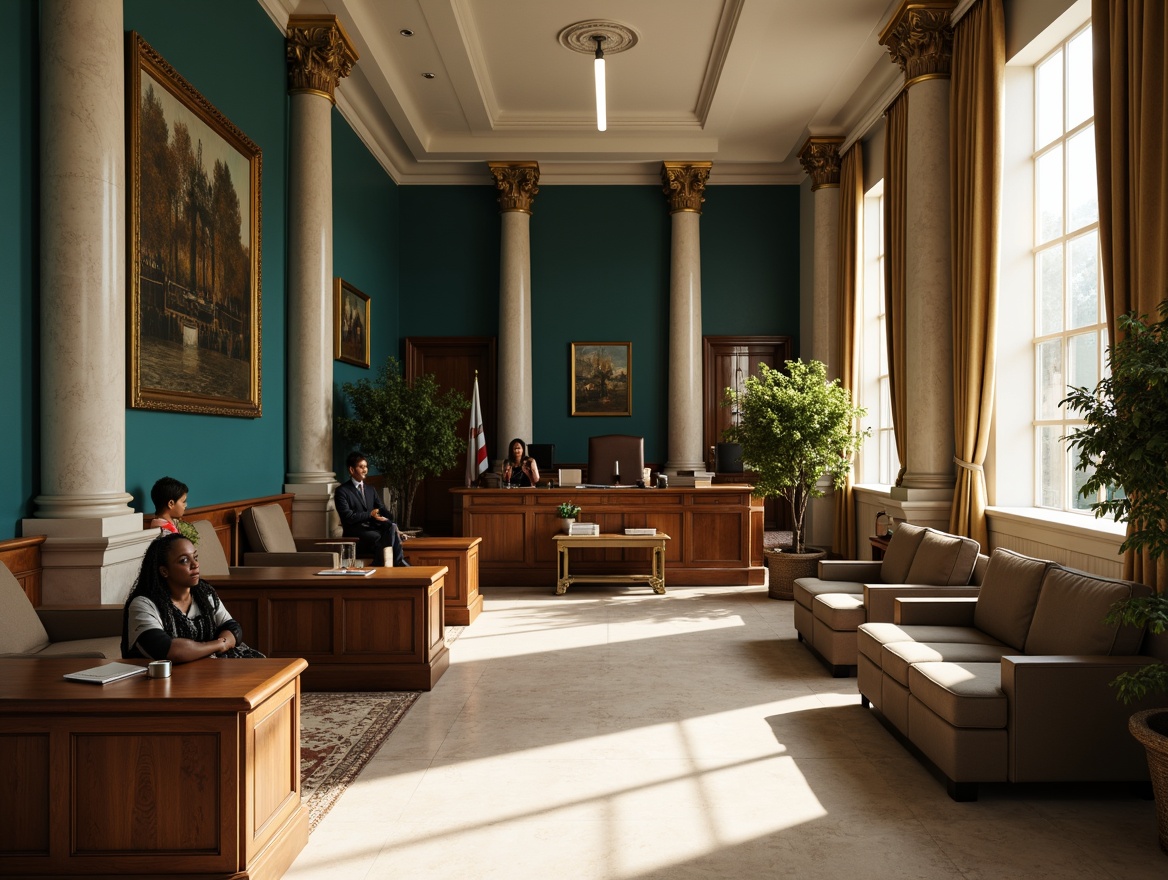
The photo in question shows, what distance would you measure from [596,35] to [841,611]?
6745mm

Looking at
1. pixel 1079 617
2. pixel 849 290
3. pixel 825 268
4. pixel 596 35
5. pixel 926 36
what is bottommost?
pixel 1079 617

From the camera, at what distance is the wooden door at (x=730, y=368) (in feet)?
42.9

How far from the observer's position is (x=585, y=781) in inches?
163

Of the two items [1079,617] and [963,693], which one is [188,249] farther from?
[1079,617]

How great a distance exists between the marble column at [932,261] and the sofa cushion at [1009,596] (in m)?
2.58

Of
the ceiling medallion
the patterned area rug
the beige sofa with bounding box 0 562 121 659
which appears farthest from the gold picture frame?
the beige sofa with bounding box 0 562 121 659

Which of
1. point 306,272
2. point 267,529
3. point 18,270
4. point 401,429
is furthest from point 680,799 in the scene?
point 401,429

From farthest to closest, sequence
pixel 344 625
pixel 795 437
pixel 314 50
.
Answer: pixel 795 437 < pixel 314 50 < pixel 344 625

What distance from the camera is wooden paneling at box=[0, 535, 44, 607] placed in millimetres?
4555

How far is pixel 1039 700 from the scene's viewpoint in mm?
3844

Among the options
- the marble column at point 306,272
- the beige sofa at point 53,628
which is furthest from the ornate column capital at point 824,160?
the beige sofa at point 53,628

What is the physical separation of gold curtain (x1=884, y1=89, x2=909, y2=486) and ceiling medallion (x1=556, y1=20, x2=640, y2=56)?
2921 millimetres

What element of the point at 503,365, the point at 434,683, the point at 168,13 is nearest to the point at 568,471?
the point at 503,365

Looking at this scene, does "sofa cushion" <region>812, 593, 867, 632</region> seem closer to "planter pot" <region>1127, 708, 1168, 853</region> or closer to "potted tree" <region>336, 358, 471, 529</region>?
"planter pot" <region>1127, 708, 1168, 853</region>
